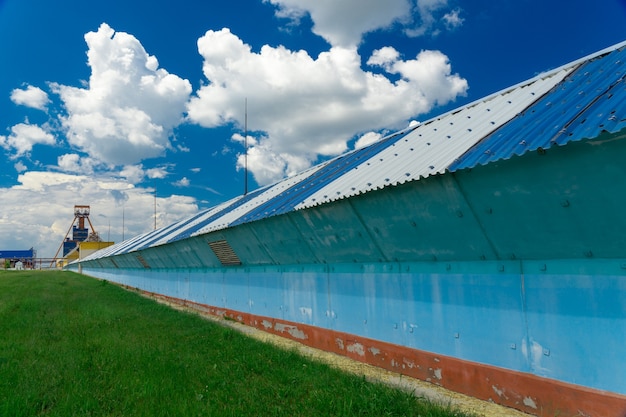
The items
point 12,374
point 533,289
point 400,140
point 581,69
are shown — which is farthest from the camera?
point 400,140

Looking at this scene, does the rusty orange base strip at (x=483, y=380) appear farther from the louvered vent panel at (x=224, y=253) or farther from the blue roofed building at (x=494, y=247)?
the louvered vent panel at (x=224, y=253)

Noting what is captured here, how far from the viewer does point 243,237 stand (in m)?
12.0

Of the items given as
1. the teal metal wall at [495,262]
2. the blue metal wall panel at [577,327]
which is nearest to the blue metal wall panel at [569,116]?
the teal metal wall at [495,262]

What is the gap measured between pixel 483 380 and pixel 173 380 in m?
4.32

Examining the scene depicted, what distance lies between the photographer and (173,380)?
6527mm

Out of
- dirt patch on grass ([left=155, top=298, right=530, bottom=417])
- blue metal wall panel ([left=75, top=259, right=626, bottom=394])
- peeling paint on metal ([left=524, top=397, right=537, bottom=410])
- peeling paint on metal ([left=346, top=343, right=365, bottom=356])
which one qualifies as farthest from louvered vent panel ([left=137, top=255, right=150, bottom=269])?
peeling paint on metal ([left=524, top=397, right=537, bottom=410])

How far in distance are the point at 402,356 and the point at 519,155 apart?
3.88 m

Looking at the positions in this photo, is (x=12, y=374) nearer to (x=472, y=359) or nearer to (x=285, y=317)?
(x=285, y=317)

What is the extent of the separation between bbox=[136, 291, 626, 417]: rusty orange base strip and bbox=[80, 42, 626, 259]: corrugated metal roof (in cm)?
255

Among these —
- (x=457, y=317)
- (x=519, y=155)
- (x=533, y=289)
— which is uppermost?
(x=519, y=155)

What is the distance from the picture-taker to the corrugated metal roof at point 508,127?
4.57 meters

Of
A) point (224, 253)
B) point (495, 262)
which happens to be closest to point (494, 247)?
point (495, 262)

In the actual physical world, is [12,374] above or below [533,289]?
below

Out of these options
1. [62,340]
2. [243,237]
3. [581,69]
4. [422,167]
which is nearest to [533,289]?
[422,167]
